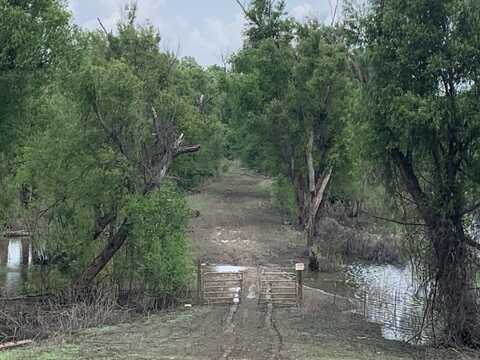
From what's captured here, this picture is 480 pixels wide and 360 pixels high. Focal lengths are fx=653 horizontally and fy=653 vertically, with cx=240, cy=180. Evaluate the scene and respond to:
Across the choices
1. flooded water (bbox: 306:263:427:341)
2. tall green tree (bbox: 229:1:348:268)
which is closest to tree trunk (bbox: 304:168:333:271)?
tall green tree (bbox: 229:1:348:268)

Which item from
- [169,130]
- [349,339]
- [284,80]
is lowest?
[349,339]

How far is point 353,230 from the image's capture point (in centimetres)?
3978

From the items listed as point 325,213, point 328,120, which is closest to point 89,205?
point 328,120

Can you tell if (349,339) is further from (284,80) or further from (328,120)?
(284,80)

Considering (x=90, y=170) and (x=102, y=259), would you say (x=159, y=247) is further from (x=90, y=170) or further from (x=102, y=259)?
(x=90, y=170)

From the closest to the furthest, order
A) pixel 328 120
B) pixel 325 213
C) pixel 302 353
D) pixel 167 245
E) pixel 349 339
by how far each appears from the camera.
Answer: pixel 302 353, pixel 349 339, pixel 167 245, pixel 328 120, pixel 325 213

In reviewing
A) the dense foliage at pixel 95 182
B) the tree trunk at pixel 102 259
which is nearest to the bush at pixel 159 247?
the dense foliage at pixel 95 182

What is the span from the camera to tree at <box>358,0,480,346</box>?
16141 mm

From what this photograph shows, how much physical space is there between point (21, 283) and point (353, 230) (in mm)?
20573

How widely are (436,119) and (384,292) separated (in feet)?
39.6

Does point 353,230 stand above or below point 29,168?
below

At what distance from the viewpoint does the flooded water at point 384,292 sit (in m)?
20.1

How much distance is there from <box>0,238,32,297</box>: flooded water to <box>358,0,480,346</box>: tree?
1434 centimetres

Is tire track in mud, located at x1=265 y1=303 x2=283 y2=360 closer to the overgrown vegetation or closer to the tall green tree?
the overgrown vegetation
